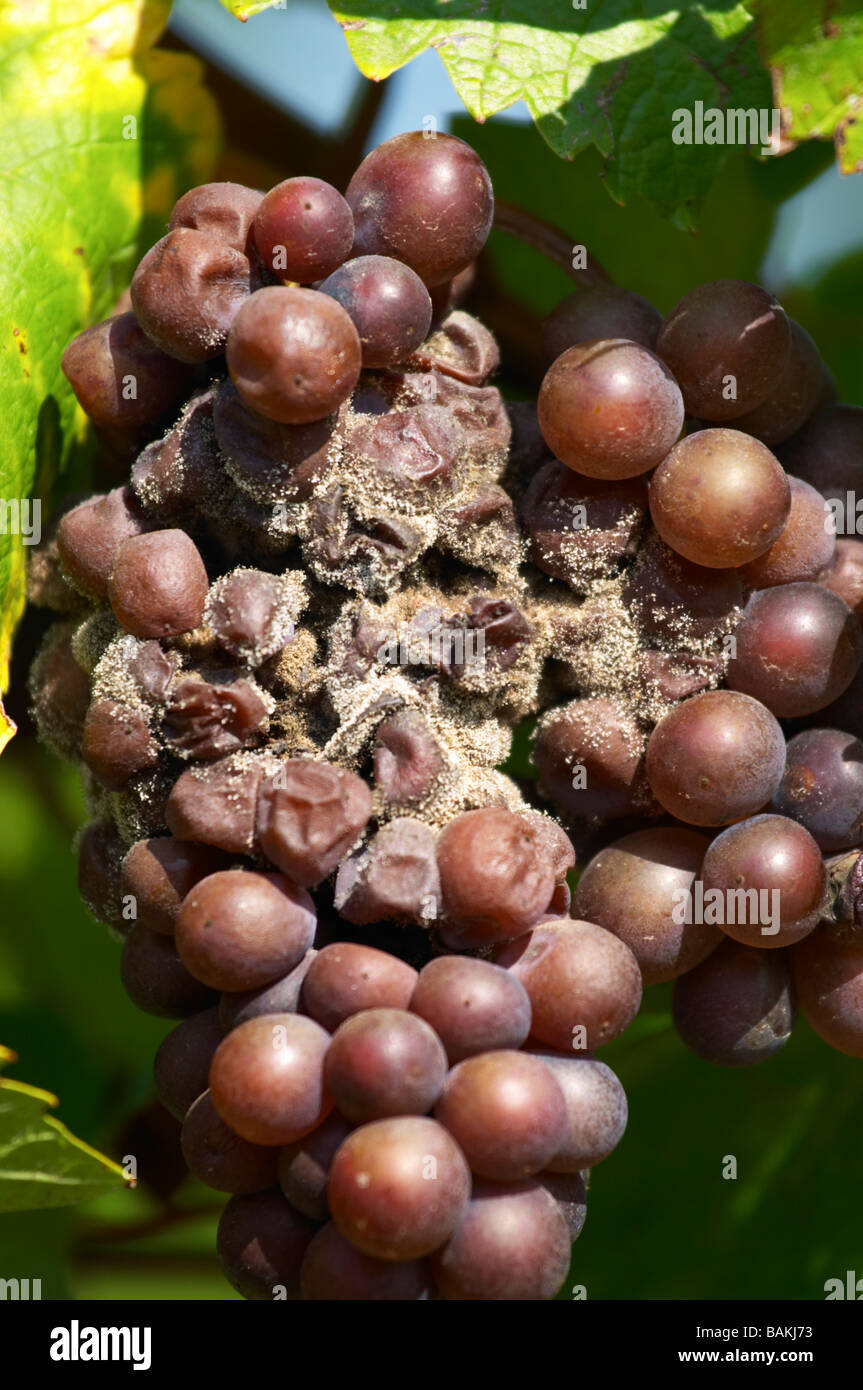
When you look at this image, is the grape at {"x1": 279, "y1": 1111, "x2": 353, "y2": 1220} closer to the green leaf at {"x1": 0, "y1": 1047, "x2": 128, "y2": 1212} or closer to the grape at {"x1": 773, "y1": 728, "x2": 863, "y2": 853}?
the green leaf at {"x1": 0, "y1": 1047, "x2": 128, "y2": 1212}

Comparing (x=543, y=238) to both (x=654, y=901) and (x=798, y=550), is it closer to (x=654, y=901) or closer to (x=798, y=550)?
(x=798, y=550)

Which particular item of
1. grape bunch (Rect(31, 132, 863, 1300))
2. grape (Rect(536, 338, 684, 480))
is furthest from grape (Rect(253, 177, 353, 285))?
grape (Rect(536, 338, 684, 480))

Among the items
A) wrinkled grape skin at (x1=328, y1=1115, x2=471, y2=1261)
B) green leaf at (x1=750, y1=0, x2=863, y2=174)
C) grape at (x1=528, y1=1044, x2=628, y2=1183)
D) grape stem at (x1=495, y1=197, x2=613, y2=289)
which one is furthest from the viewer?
grape stem at (x1=495, y1=197, x2=613, y2=289)

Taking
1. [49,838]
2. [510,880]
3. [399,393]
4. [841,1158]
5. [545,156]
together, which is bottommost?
[841,1158]

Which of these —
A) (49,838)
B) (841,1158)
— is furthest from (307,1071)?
(841,1158)

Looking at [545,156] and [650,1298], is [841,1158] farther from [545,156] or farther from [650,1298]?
[545,156]

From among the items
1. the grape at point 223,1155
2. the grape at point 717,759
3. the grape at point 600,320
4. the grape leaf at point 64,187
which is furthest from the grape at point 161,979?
the grape at point 600,320

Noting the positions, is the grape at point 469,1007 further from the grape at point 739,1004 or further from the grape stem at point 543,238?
the grape stem at point 543,238
